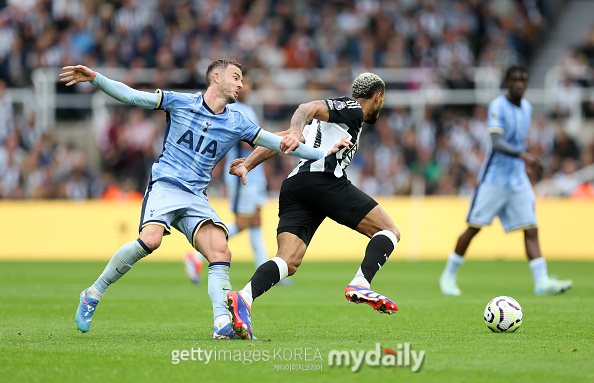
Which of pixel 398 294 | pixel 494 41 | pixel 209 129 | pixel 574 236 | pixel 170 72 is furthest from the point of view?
pixel 494 41

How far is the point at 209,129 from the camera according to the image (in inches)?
295

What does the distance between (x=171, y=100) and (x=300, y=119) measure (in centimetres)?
111

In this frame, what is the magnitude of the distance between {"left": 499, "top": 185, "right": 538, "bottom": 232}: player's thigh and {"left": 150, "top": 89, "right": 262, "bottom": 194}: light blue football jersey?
506cm

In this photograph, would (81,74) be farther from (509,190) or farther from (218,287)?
(509,190)

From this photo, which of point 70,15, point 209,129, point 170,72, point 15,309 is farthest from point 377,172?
point 209,129

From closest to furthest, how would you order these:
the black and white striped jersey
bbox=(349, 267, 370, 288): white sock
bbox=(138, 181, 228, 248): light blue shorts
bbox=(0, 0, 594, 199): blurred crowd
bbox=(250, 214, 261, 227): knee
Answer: bbox=(349, 267, 370, 288): white sock, bbox=(138, 181, 228, 248): light blue shorts, the black and white striped jersey, bbox=(250, 214, 261, 227): knee, bbox=(0, 0, 594, 199): blurred crowd

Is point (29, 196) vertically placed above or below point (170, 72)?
below

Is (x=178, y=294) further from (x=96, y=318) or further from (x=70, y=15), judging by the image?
(x=70, y=15)

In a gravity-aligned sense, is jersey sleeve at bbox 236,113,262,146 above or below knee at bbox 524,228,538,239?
above

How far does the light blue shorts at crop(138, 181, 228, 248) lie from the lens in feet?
24.1

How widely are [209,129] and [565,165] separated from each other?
15.3 metres

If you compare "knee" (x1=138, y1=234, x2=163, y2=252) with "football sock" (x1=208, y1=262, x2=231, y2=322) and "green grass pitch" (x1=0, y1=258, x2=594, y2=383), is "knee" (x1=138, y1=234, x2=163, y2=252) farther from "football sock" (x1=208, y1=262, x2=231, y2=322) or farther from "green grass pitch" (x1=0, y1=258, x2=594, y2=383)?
"green grass pitch" (x1=0, y1=258, x2=594, y2=383)

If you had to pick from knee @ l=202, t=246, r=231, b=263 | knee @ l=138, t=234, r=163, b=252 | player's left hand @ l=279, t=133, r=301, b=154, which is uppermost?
player's left hand @ l=279, t=133, r=301, b=154

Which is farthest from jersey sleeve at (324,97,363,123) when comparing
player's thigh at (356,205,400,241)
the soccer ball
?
the soccer ball
